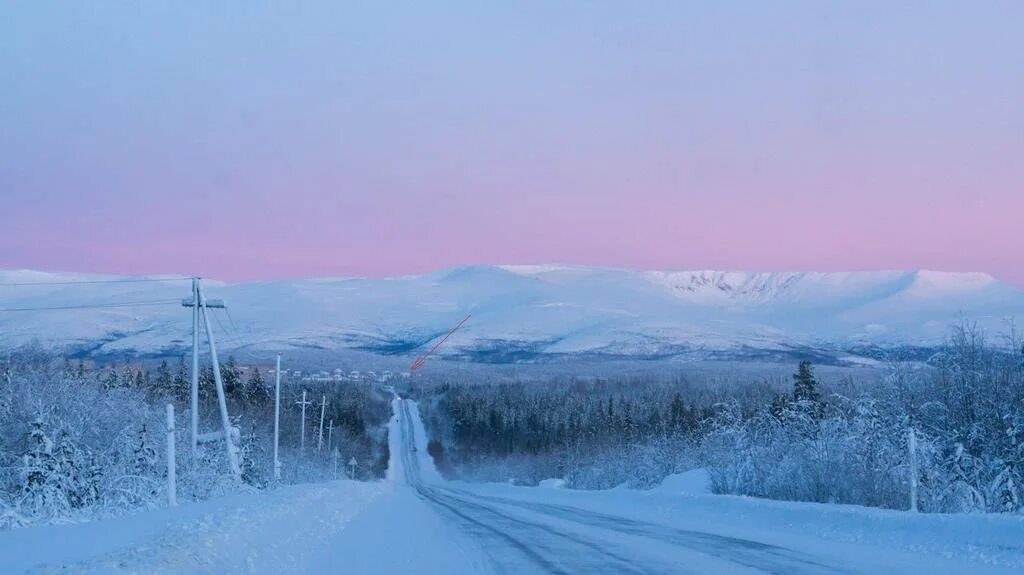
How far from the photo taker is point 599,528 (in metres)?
18.6

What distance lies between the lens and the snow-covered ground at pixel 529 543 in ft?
37.9

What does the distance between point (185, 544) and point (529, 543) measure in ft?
19.5

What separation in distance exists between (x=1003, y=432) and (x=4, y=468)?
84.2ft

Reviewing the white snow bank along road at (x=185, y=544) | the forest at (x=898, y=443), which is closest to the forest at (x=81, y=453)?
the white snow bank along road at (x=185, y=544)

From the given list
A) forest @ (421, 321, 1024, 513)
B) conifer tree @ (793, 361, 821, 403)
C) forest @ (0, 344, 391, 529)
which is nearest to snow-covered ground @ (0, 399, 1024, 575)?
forest @ (421, 321, 1024, 513)

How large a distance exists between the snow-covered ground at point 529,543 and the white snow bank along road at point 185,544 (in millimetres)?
26

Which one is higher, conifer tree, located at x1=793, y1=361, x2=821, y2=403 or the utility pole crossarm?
the utility pole crossarm

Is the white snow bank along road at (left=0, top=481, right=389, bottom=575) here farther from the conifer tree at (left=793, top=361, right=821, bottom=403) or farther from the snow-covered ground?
the conifer tree at (left=793, top=361, right=821, bottom=403)

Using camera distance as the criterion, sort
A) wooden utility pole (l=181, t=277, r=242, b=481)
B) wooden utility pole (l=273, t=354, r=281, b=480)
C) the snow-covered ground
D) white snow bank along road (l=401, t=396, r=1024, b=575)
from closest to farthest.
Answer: the snow-covered ground < white snow bank along road (l=401, t=396, r=1024, b=575) < wooden utility pole (l=181, t=277, r=242, b=481) < wooden utility pole (l=273, t=354, r=281, b=480)

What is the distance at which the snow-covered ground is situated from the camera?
11.6 metres

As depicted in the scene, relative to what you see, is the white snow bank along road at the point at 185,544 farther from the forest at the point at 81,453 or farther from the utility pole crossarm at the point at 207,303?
the utility pole crossarm at the point at 207,303

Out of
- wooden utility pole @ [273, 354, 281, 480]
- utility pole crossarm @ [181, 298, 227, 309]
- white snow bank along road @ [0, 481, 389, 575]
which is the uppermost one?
utility pole crossarm @ [181, 298, 227, 309]

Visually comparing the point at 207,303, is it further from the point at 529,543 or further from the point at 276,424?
the point at 529,543

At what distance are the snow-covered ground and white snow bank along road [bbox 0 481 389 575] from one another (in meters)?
0.03
